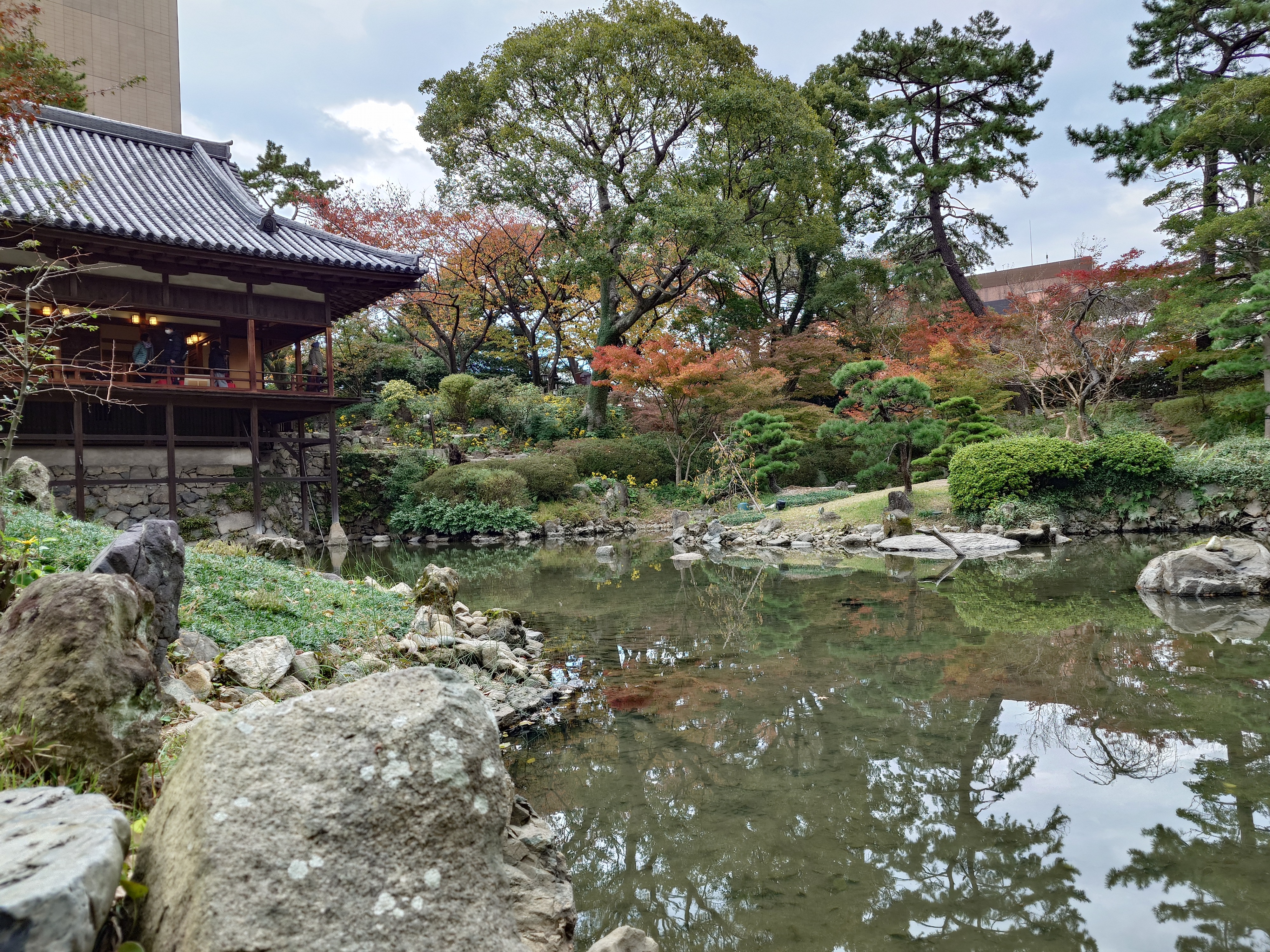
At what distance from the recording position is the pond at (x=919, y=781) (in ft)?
8.21

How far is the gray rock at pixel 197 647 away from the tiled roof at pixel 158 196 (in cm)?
973

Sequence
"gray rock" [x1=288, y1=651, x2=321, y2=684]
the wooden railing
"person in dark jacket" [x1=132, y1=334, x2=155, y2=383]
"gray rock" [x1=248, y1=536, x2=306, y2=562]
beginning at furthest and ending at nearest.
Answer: "person in dark jacket" [x1=132, y1=334, x2=155, y2=383] < the wooden railing < "gray rock" [x1=248, y1=536, x2=306, y2=562] < "gray rock" [x1=288, y1=651, x2=321, y2=684]

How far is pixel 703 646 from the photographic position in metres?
6.25

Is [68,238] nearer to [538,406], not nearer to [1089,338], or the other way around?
[538,406]

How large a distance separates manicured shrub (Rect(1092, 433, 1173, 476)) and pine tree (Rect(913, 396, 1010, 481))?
187cm

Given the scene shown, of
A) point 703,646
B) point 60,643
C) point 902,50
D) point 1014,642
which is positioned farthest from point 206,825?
point 902,50

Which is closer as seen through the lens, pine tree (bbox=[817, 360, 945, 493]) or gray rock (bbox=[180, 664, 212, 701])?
gray rock (bbox=[180, 664, 212, 701])

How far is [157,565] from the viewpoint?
3676 mm

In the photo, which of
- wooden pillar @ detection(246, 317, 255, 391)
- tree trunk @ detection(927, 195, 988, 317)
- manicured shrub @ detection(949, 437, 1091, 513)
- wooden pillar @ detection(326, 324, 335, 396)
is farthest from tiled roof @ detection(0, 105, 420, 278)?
tree trunk @ detection(927, 195, 988, 317)

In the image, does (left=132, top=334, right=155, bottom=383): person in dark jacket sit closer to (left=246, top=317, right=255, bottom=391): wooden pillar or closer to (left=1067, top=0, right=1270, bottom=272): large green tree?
(left=246, top=317, right=255, bottom=391): wooden pillar

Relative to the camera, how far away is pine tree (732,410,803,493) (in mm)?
16359

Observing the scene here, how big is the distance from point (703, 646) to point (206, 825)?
498cm

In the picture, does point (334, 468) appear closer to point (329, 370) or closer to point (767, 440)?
point (329, 370)

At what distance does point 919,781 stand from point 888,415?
11609mm
